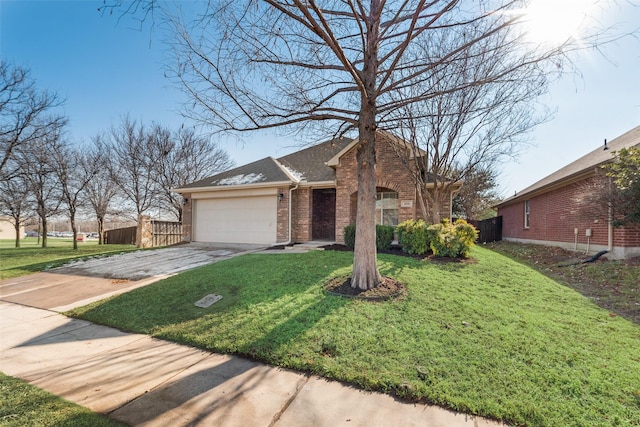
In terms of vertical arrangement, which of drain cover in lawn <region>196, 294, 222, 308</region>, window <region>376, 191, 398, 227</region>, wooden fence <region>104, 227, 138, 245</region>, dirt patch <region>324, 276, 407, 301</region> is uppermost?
window <region>376, 191, 398, 227</region>

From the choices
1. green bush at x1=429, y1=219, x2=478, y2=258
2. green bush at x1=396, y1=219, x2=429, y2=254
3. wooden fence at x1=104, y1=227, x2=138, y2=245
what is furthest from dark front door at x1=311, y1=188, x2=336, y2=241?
wooden fence at x1=104, y1=227, x2=138, y2=245

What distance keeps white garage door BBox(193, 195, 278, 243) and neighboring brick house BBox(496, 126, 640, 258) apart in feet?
37.7

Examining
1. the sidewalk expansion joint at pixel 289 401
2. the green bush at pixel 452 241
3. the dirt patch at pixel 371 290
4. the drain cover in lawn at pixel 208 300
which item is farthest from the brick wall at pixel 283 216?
the sidewalk expansion joint at pixel 289 401

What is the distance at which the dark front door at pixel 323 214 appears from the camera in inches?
530

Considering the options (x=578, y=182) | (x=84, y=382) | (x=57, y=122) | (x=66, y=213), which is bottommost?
(x=84, y=382)

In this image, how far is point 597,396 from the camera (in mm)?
2643

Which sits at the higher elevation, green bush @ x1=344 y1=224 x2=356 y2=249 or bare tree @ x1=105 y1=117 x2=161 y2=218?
bare tree @ x1=105 y1=117 x2=161 y2=218

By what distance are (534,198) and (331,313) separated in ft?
52.7

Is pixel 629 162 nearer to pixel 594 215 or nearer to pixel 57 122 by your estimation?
pixel 594 215

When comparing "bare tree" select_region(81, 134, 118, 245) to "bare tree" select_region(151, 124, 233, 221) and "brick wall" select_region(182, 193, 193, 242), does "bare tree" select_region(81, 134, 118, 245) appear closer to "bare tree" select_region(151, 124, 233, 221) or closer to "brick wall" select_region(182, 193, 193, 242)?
"bare tree" select_region(151, 124, 233, 221)

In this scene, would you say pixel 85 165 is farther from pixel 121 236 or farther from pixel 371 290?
pixel 371 290

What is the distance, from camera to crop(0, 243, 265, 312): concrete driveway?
649 centimetres

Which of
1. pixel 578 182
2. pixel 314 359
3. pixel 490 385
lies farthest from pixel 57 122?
pixel 578 182

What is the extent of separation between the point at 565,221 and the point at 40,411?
627 inches
